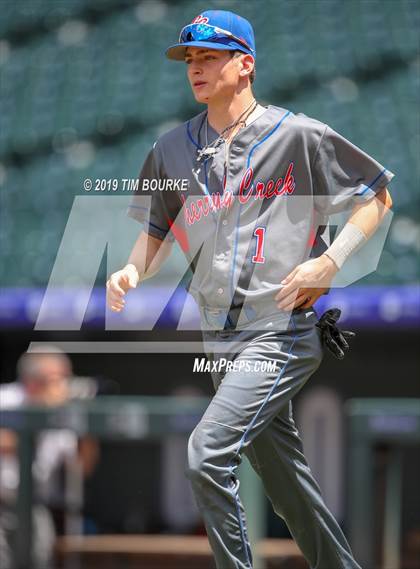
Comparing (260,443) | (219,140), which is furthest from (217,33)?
(260,443)

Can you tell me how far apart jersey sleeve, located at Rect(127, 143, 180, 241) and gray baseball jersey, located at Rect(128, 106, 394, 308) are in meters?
0.12

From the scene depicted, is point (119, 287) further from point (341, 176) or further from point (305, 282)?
point (341, 176)

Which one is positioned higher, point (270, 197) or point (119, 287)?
point (270, 197)

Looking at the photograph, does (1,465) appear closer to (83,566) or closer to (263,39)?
(83,566)

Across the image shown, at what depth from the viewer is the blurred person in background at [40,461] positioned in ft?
17.5

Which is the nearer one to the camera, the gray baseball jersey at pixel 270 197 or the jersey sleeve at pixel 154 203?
the gray baseball jersey at pixel 270 197

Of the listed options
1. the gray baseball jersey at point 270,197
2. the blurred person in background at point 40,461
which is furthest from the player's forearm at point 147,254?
the blurred person in background at point 40,461

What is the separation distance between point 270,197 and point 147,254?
0.34 meters

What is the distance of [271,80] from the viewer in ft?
21.8

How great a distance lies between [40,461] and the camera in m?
5.57

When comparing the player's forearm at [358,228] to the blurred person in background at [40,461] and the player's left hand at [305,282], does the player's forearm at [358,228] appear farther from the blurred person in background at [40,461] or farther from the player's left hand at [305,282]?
the blurred person in background at [40,461]

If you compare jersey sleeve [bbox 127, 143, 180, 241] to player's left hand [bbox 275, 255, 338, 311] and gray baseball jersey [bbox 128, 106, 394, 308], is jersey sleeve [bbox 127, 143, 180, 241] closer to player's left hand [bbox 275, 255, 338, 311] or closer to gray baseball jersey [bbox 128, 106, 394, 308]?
gray baseball jersey [bbox 128, 106, 394, 308]

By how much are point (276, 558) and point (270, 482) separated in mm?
3266

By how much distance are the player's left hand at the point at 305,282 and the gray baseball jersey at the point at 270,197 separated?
0.04 m
